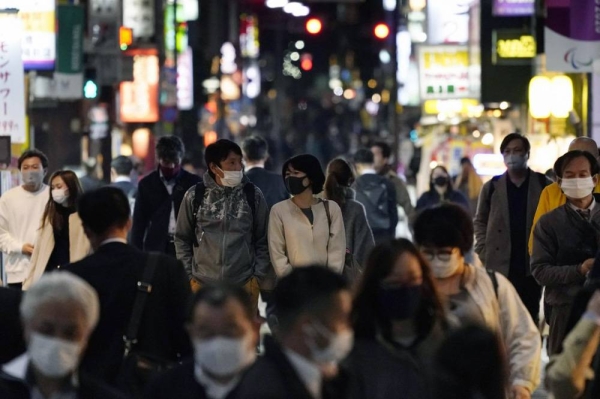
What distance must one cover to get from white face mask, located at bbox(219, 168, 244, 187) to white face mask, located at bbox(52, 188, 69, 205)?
1486mm

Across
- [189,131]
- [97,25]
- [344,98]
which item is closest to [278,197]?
[97,25]

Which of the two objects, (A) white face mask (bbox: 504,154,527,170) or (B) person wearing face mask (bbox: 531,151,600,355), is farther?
(A) white face mask (bbox: 504,154,527,170)

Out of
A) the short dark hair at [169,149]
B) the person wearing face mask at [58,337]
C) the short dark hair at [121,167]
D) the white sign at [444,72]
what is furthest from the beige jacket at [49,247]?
the white sign at [444,72]

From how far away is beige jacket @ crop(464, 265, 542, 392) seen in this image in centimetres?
634

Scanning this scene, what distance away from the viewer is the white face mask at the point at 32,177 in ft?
41.6

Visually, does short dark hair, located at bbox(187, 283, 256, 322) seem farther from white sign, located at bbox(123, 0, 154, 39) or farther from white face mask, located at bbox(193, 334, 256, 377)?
white sign, located at bbox(123, 0, 154, 39)

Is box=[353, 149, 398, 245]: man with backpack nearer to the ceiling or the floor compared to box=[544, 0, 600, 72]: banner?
nearer to the floor

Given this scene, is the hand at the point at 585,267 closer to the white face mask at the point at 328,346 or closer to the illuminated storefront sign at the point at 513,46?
the white face mask at the point at 328,346

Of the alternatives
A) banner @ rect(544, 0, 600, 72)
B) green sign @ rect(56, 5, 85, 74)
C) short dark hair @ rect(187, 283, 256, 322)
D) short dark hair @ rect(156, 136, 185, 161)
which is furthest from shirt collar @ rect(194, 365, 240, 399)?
green sign @ rect(56, 5, 85, 74)

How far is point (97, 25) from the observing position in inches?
955

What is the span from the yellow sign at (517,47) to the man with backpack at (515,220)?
36.0 ft

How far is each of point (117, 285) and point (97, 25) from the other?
18.4 meters

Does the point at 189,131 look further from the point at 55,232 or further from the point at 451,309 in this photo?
the point at 451,309

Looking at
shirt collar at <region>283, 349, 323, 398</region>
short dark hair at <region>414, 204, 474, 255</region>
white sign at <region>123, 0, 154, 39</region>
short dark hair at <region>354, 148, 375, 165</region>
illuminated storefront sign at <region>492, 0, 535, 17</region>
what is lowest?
shirt collar at <region>283, 349, 323, 398</region>
